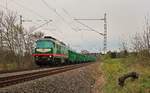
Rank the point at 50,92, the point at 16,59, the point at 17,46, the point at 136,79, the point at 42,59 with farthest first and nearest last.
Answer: the point at 17,46 → the point at 16,59 → the point at 42,59 → the point at 136,79 → the point at 50,92

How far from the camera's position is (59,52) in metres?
43.3

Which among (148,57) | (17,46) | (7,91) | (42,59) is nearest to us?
(7,91)

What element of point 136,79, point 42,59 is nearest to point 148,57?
point 136,79

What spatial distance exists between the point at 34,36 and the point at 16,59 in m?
20.8

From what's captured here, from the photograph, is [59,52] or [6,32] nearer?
[59,52]

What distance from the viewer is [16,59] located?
139 feet

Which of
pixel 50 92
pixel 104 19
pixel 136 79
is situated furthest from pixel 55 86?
pixel 104 19

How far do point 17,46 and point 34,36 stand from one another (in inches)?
601

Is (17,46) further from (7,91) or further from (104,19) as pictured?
(7,91)

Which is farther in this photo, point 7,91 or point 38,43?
point 38,43

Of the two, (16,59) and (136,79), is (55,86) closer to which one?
(136,79)

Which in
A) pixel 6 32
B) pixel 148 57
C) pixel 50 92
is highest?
pixel 6 32

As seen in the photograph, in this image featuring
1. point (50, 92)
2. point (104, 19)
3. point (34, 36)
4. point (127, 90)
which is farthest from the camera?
point (34, 36)

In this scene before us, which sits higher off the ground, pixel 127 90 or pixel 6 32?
pixel 6 32
